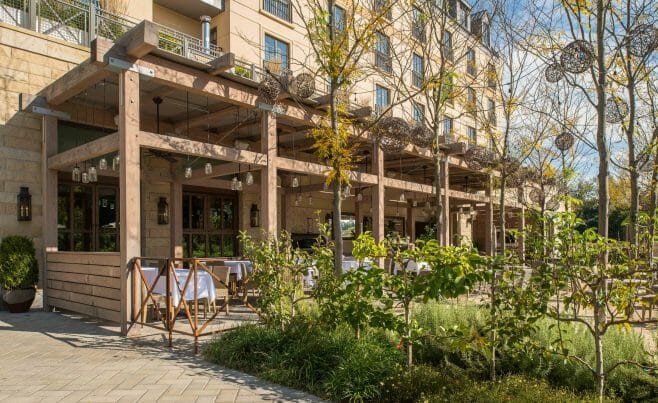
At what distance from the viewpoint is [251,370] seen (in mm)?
4500

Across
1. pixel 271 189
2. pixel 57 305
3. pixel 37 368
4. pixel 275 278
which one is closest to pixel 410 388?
pixel 275 278

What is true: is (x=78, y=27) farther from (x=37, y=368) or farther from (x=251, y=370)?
(x=251, y=370)

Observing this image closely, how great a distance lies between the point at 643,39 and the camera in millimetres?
5000

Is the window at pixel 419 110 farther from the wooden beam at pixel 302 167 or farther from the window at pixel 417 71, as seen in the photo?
the wooden beam at pixel 302 167

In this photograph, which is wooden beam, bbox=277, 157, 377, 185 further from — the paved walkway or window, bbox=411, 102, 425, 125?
the paved walkway

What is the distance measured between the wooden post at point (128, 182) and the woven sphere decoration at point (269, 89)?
211 centimetres

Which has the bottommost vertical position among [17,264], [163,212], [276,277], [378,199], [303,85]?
[17,264]

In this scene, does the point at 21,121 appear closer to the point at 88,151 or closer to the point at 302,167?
the point at 88,151

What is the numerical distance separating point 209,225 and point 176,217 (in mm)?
1725

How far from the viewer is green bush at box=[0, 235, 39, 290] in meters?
7.90

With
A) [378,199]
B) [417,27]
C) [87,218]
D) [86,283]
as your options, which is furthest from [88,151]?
[378,199]

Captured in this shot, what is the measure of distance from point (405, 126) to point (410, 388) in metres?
7.36

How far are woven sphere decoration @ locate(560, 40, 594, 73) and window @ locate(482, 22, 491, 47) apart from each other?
2765 millimetres

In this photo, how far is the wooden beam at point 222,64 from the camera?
23.7 ft
